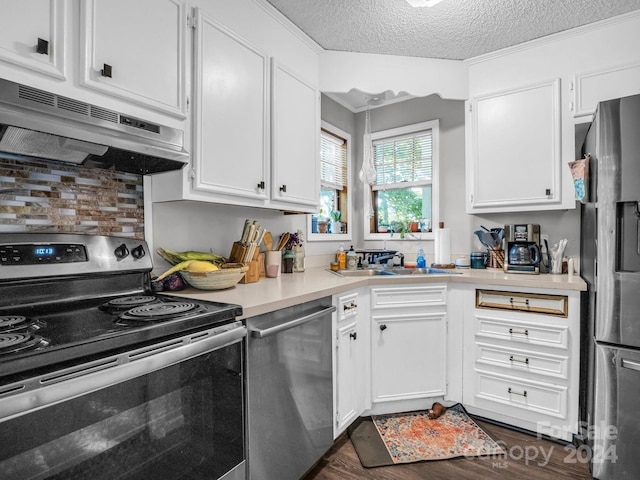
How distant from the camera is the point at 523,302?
6.93ft

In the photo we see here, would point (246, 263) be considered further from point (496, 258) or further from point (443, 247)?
point (496, 258)

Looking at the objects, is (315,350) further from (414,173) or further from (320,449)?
(414,173)

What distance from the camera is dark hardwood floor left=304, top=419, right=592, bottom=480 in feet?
5.67

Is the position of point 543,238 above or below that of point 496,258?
above

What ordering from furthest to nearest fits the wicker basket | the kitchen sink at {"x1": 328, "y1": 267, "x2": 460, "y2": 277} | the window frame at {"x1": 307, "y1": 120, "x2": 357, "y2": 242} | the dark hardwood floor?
1. the window frame at {"x1": 307, "y1": 120, "x2": 357, "y2": 242}
2. the kitchen sink at {"x1": 328, "y1": 267, "x2": 460, "y2": 277}
3. the dark hardwood floor
4. the wicker basket

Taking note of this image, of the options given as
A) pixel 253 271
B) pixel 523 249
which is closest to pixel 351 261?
pixel 253 271

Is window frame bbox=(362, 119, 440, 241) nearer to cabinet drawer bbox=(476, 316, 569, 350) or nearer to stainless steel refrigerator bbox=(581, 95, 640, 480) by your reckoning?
cabinet drawer bbox=(476, 316, 569, 350)

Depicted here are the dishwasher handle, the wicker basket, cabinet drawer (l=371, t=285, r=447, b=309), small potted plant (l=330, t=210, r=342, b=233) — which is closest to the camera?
the dishwasher handle

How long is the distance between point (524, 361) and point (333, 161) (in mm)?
2137

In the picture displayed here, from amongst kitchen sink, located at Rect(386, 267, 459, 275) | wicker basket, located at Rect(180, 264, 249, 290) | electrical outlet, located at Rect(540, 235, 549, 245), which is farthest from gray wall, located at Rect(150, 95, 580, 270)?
kitchen sink, located at Rect(386, 267, 459, 275)

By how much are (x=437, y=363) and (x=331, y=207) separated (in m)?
1.60

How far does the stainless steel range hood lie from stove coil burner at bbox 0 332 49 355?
577mm

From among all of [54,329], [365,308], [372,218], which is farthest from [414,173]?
[54,329]

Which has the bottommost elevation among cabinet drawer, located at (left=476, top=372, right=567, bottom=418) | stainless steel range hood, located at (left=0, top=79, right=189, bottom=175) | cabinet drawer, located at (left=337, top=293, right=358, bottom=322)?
cabinet drawer, located at (left=476, top=372, right=567, bottom=418)
